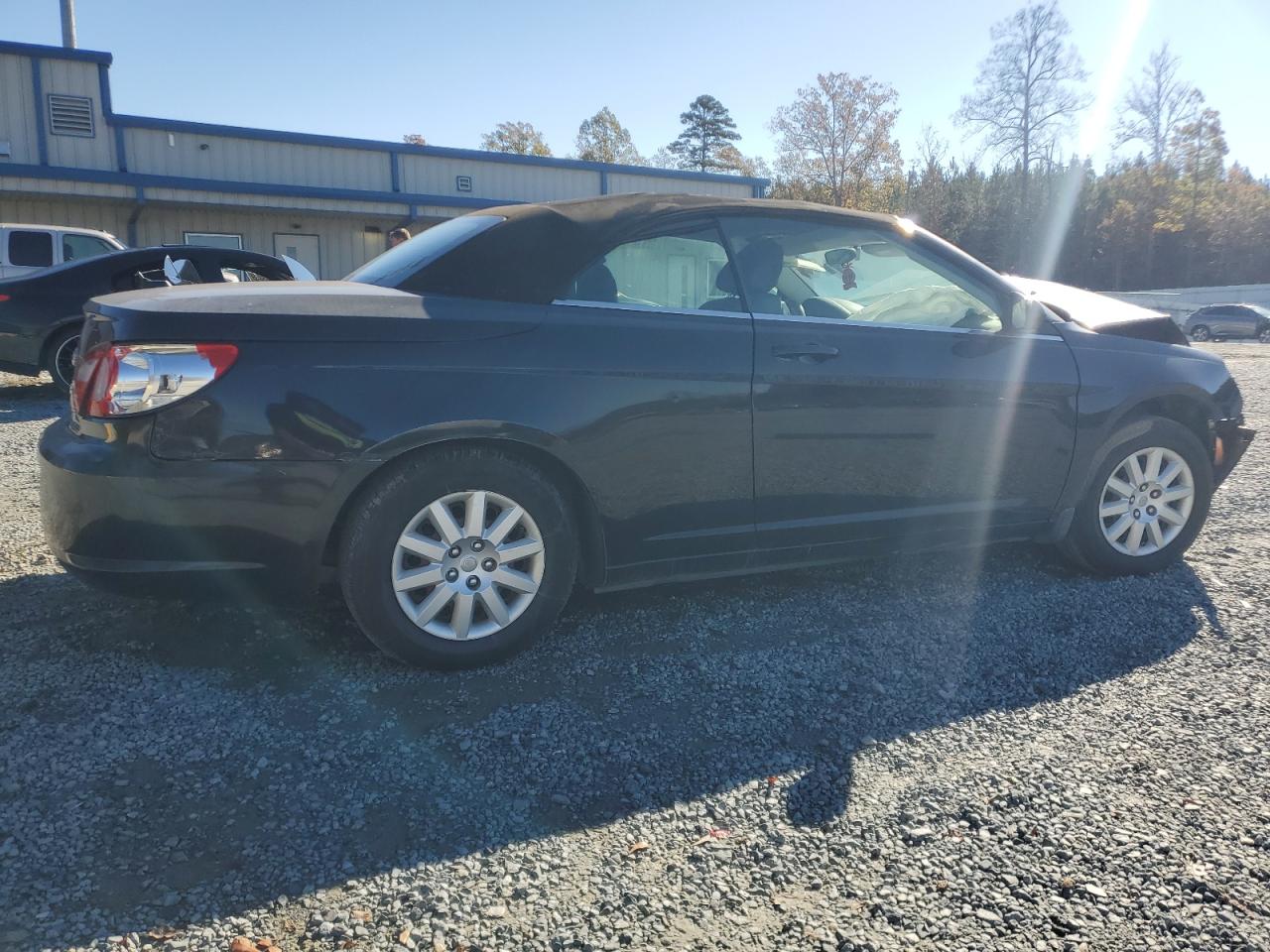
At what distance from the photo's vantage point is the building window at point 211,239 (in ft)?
66.5

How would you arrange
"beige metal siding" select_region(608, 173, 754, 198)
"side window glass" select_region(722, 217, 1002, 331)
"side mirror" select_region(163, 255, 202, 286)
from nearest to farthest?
"side window glass" select_region(722, 217, 1002, 331) < "side mirror" select_region(163, 255, 202, 286) < "beige metal siding" select_region(608, 173, 754, 198)

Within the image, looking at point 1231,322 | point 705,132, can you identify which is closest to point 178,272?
point 1231,322

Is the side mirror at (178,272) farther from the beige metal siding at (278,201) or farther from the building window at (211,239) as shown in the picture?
the building window at (211,239)

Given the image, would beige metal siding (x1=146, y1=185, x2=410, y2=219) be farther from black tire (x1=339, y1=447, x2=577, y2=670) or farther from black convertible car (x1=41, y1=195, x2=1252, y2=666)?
A: black tire (x1=339, y1=447, x2=577, y2=670)

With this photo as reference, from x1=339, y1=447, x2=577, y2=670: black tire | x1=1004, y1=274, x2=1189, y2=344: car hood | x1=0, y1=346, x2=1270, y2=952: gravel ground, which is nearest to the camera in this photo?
x1=0, y1=346, x2=1270, y2=952: gravel ground

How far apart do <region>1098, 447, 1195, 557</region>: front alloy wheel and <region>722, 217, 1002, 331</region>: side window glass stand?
101cm

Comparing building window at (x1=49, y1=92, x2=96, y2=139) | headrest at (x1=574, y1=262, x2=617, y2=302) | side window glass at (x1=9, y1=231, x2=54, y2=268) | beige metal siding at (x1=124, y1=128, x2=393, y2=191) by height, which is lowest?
headrest at (x1=574, y1=262, x2=617, y2=302)

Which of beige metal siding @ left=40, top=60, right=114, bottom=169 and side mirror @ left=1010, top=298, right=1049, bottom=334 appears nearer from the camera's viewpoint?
side mirror @ left=1010, top=298, right=1049, bottom=334

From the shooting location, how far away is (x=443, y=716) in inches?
112

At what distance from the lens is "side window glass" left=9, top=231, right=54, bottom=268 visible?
11336 mm

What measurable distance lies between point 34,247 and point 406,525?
11.3 m

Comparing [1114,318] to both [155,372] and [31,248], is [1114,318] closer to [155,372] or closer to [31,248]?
[155,372]

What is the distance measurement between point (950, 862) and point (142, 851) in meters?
1.93

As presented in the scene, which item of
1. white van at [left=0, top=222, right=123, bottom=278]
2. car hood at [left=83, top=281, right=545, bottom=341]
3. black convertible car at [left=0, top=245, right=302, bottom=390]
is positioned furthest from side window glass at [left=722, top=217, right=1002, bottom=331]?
white van at [left=0, top=222, right=123, bottom=278]
